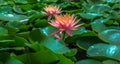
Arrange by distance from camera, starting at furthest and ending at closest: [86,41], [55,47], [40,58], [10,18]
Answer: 1. [10,18]
2. [86,41]
3. [55,47]
4. [40,58]

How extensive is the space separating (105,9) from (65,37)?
0.76 metres

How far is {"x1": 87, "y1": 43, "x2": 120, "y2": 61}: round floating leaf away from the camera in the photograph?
0.80m

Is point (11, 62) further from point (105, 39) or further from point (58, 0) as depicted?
point (58, 0)

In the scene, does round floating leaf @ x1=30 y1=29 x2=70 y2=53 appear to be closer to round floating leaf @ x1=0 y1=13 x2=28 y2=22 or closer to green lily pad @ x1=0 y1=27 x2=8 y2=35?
green lily pad @ x1=0 y1=27 x2=8 y2=35

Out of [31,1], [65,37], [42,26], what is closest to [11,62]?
[65,37]

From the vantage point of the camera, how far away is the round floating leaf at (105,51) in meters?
0.80

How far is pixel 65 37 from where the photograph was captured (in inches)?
36.6

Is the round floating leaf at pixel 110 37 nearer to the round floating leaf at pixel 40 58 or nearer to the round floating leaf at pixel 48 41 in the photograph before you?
the round floating leaf at pixel 48 41

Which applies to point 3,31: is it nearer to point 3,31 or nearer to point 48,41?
point 3,31

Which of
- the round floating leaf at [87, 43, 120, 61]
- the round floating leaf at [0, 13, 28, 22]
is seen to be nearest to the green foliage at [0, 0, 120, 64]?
the round floating leaf at [87, 43, 120, 61]

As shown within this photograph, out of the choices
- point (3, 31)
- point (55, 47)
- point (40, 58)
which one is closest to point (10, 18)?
point (3, 31)

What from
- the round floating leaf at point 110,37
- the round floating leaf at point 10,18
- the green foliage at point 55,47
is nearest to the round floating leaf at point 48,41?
the green foliage at point 55,47

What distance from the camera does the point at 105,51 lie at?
82cm

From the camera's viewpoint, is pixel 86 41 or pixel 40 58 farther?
pixel 86 41
